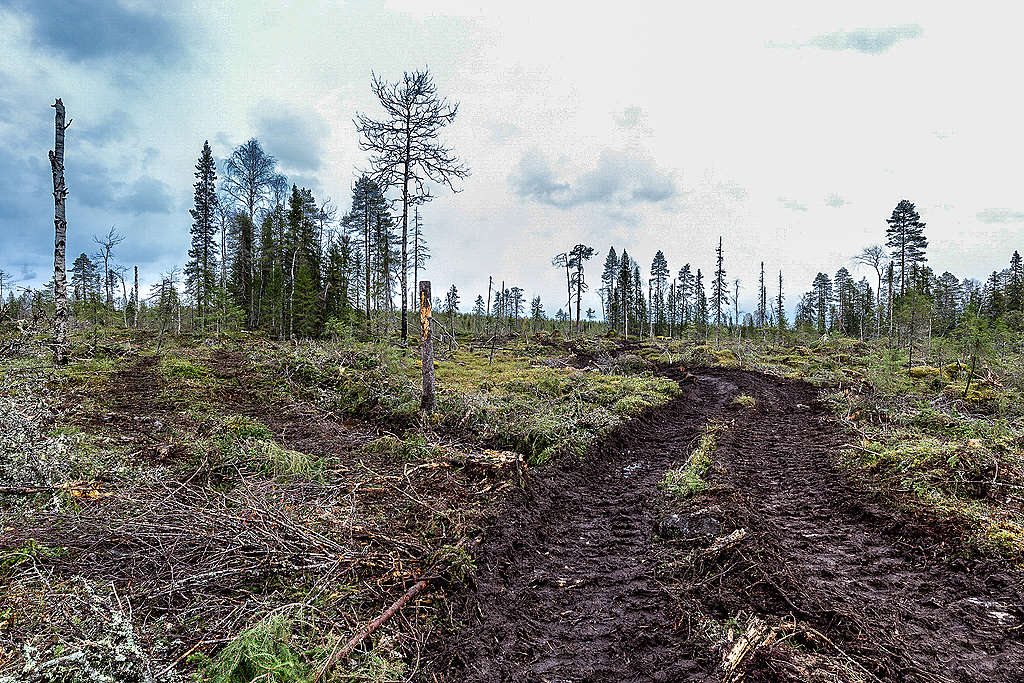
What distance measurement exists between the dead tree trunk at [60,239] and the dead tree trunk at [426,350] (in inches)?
465

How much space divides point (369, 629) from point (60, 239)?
16437mm

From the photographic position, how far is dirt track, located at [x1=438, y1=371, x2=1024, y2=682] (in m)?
3.14

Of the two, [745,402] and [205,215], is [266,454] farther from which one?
[205,215]

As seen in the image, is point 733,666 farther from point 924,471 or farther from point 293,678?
point 924,471

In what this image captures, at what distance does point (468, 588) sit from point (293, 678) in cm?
169

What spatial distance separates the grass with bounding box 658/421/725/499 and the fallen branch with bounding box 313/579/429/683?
3.89 metres

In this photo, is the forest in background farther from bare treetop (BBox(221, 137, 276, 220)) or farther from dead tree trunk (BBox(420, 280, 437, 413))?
bare treetop (BBox(221, 137, 276, 220))

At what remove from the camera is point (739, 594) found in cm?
380

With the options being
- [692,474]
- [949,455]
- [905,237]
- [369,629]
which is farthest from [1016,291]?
[369,629]

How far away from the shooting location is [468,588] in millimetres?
4203

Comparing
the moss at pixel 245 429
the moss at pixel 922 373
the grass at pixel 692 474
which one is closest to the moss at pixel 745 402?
the grass at pixel 692 474

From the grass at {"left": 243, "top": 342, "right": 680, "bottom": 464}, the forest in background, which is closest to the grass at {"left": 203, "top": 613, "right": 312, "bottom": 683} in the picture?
the forest in background

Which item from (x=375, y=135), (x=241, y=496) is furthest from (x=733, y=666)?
(x=375, y=135)

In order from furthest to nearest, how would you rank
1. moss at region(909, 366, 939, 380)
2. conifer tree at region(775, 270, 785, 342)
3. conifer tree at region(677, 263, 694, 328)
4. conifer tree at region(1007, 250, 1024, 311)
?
conifer tree at region(677, 263, 694, 328) → conifer tree at region(775, 270, 785, 342) → conifer tree at region(1007, 250, 1024, 311) → moss at region(909, 366, 939, 380)
